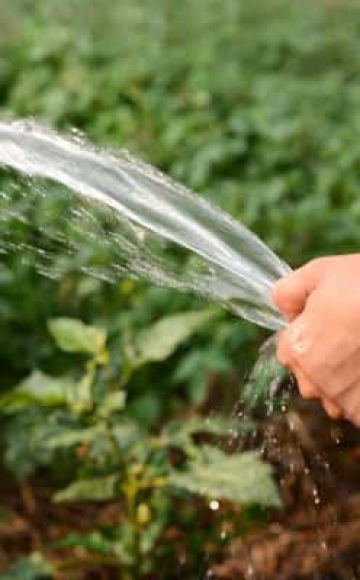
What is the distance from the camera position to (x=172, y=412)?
158 inches

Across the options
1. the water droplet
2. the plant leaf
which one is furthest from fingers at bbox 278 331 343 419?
the water droplet

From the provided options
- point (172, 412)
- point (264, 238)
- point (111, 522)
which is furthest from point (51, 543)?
point (264, 238)

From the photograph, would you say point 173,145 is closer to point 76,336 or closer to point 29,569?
point 76,336

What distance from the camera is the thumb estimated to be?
2035 mm

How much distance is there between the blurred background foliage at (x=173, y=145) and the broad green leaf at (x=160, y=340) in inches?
0.5

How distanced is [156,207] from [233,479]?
64 centimetres

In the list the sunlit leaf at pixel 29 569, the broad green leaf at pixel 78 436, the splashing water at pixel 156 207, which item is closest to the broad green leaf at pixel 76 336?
the broad green leaf at pixel 78 436

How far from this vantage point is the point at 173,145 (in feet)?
15.8

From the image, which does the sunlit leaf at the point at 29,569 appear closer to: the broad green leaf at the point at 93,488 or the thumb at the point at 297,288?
the broad green leaf at the point at 93,488

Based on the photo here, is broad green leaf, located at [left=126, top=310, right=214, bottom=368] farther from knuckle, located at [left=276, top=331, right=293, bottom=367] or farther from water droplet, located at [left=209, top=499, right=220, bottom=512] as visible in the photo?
knuckle, located at [left=276, top=331, right=293, bottom=367]

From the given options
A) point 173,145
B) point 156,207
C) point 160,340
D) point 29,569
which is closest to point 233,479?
point 160,340

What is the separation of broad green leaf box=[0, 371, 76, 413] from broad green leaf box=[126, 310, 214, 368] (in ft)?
0.41

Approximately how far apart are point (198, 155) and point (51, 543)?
1277 mm

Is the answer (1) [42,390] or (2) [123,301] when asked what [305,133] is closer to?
(2) [123,301]
